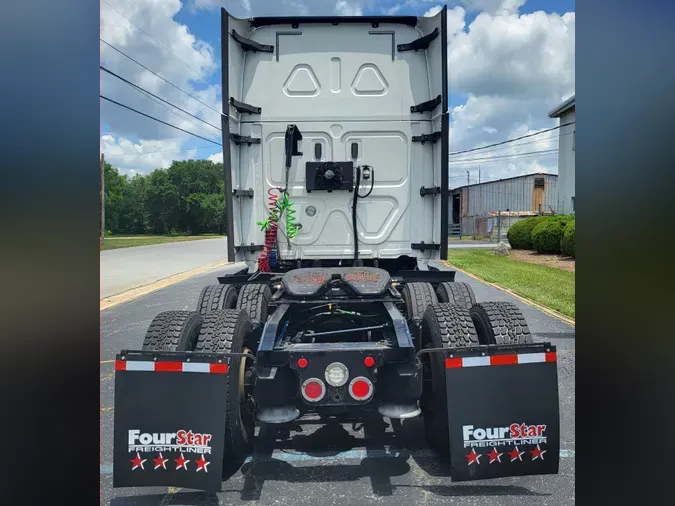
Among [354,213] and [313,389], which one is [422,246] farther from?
[313,389]

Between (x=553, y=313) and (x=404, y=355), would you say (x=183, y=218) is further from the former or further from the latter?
(x=404, y=355)

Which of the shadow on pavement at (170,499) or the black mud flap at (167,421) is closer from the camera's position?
the black mud flap at (167,421)

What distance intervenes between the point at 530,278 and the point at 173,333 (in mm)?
11800

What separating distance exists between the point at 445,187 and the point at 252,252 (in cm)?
203

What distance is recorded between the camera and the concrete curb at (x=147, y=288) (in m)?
11.1

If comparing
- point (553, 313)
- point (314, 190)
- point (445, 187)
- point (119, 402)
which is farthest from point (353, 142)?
point (553, 313)

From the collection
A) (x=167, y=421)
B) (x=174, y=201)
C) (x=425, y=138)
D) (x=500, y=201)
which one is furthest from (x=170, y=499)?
(x=174, y=201)

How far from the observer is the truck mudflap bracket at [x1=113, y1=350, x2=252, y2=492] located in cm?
268

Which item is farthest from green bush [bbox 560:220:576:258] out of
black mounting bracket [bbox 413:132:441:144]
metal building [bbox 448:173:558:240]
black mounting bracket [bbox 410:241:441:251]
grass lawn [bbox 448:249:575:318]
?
metal building [bbox 448:173:558:240]

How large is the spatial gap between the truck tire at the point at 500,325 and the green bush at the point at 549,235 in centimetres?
1504

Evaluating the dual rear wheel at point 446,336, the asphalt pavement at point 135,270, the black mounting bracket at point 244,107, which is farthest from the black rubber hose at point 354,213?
the asphalt pavement at point 135,270

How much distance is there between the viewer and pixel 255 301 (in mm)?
4336

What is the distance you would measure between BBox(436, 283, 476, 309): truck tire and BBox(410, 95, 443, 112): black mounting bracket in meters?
1.70

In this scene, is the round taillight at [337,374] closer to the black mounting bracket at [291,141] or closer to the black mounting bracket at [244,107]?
the black mounting bracket at [291,141]
